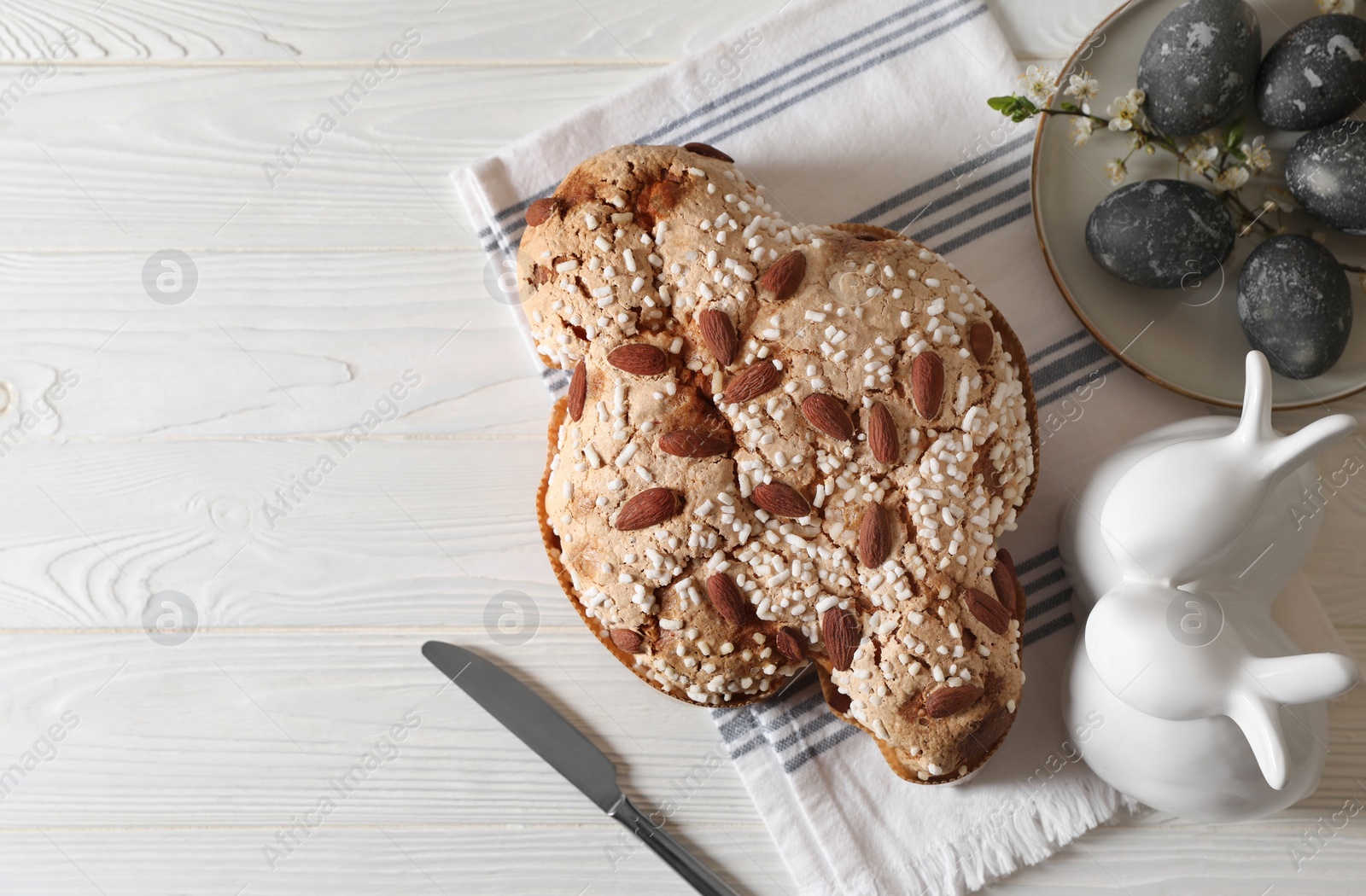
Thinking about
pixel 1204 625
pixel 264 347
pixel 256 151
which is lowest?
pixel 1204 625

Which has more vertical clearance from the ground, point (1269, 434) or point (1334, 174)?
point (1334, 174)

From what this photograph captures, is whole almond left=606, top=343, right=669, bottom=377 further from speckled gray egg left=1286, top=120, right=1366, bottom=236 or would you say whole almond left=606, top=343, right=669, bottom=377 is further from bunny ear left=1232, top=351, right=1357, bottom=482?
speckled gray egg left=1286, top=120, right=1366, bottom=236

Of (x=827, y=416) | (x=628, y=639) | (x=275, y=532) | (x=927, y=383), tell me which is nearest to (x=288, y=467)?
(x=275, y=532)

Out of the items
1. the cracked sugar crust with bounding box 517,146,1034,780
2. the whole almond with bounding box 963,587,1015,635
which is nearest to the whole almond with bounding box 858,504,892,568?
the cracked sugar crust with bounding box 517,146,1034,780

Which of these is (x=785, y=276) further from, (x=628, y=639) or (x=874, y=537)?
(x=628, y=639)

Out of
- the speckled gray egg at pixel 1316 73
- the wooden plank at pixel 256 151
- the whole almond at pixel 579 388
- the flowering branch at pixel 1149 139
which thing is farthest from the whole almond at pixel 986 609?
the wooden plank at pixel 256 151

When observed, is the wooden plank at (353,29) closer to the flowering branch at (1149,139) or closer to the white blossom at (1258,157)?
the flowering branch at (1149,139)

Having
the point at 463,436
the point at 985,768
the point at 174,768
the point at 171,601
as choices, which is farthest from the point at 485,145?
the point at 985,768
